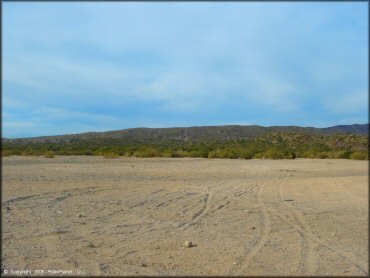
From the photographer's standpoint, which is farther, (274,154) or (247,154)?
(247,154)

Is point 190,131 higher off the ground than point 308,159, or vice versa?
point 190,131

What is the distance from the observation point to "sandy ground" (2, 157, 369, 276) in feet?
21.5

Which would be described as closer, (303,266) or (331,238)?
(303,266)

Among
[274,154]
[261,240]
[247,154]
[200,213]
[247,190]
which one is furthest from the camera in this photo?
[247,154]

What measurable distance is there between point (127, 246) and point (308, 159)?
20719 millimetres

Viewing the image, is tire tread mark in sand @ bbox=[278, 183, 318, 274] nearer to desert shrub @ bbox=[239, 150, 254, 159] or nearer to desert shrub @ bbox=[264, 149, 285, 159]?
desert shrub @ bbox=[264, 149, 285, 159]

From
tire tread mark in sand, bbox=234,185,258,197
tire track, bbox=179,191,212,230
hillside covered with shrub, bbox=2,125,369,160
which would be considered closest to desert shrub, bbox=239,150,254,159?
hillside covered with shrub, bbox=2,125,369,160

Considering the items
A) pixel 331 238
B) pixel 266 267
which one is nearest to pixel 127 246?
pixel 266 267

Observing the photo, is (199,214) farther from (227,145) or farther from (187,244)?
(227,145)

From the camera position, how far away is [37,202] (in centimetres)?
1202

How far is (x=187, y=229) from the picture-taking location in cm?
898

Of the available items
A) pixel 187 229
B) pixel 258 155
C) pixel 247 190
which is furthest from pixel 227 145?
pixel 187 229

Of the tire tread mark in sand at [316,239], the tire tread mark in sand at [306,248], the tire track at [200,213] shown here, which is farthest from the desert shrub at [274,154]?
the tire tread mark in sand at [316,239]

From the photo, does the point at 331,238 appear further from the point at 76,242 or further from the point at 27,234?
the point at 27,234
